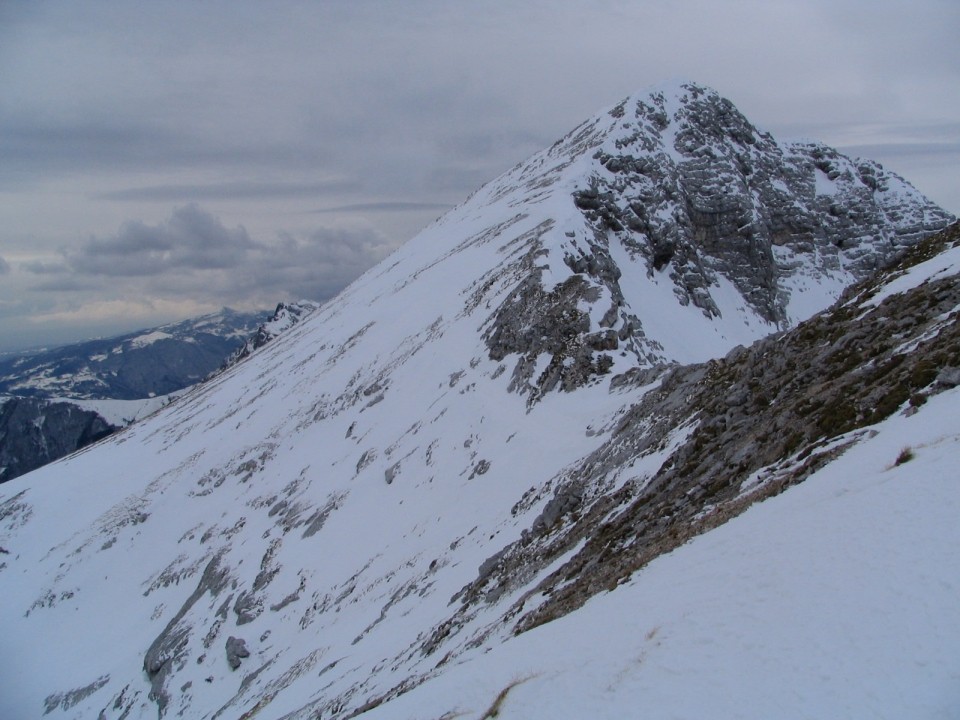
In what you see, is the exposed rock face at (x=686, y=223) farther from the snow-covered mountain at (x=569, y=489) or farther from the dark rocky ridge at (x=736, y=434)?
the dark rocky ridge at (x=736, y=434)

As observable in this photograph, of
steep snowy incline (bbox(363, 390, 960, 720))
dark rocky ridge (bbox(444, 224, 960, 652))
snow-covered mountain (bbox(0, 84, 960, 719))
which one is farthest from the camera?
dark rocky ridge (bbox(444, 224, 960, 652))

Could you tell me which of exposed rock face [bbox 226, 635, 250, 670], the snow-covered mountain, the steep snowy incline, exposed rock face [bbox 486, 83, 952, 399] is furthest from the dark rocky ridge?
exposed rock face [bbox 226, 635, 250, 670]

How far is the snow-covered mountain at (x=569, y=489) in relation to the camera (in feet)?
30.1

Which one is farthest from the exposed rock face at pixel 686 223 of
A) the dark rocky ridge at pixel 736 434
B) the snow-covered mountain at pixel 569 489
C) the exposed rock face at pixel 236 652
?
the exposed rock face at pixel 236 652

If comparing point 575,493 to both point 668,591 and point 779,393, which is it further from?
point 668,591

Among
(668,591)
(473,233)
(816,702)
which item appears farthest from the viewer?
(473,233)

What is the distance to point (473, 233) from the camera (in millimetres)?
77875

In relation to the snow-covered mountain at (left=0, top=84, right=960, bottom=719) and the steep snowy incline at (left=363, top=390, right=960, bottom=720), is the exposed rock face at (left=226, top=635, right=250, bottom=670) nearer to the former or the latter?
the snow-covered mountain at (left=0, top=84, right=960, bottom=719)

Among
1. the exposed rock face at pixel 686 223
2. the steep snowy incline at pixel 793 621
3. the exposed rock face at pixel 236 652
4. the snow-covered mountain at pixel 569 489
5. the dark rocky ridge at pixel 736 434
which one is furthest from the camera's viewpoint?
the exposed rock face at pixel 686 223

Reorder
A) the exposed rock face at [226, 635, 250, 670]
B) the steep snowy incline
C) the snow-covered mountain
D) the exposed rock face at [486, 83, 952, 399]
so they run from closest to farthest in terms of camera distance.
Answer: the steep snowy incline → the snow-covered mountain → the exposed rock face at [226, 635, 250, 670] → the exposed rock face at [486, 83, 952, 399]

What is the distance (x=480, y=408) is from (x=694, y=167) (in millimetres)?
62114

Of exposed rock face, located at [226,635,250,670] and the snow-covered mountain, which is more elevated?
the snow-covered mountain

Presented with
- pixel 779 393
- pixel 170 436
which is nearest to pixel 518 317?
pixel 779 393

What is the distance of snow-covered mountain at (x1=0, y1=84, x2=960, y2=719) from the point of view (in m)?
9.18
